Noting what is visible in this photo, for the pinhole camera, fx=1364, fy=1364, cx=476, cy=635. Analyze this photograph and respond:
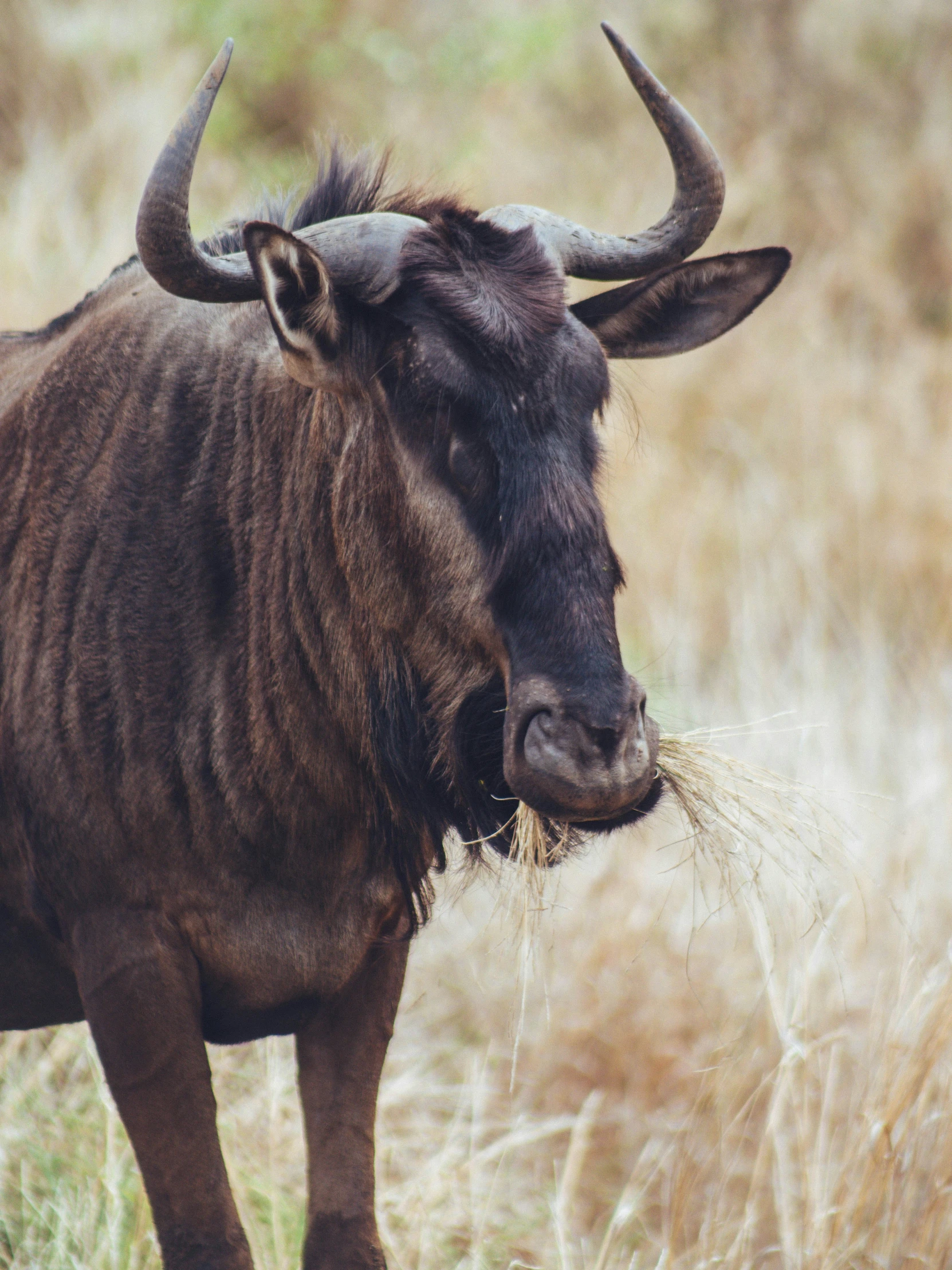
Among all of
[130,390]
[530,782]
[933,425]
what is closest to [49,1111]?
[130,390]

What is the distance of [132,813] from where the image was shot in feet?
8.55

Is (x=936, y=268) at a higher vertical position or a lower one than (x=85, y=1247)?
higher

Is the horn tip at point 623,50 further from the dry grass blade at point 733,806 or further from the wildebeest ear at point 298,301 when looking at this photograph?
the dry grass blade at point 733,806

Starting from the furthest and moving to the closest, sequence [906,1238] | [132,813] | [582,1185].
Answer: [582,1185] < [906,1238] < [132,813]

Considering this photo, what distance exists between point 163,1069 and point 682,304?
1877mm

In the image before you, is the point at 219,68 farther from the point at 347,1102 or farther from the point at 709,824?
the point at 347,1102

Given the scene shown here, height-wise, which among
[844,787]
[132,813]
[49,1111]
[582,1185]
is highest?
[132,813]

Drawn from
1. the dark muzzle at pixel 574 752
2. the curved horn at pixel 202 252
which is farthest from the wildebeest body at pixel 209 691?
the dark muzzle at pixel 574 752

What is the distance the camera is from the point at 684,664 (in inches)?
278

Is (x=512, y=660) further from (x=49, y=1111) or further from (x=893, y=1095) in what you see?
(x=49, y=1111)

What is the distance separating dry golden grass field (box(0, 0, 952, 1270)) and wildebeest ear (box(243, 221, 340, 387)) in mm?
569

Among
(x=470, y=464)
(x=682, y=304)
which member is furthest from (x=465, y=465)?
(x=682, y=304)

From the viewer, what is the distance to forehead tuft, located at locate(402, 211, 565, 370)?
7.66ft

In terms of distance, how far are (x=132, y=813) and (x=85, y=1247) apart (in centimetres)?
147
